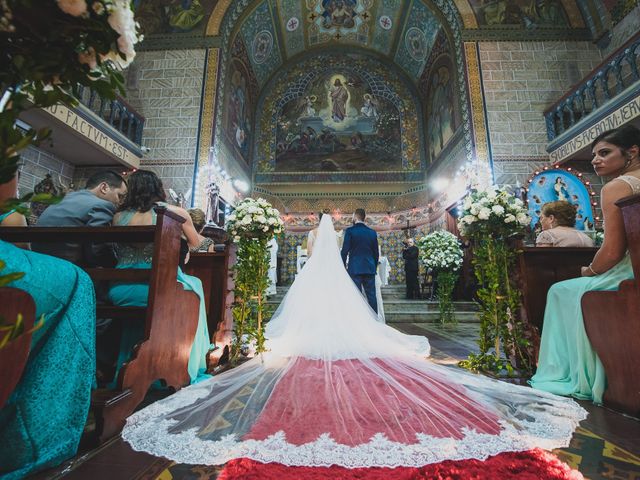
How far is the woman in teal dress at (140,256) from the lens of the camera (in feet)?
6.69

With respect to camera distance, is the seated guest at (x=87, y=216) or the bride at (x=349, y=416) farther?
the seated guest at (x=87, y=216)

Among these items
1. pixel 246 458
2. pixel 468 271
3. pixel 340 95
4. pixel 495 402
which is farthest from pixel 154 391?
pixel 340 95

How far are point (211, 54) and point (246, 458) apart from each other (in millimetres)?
9749

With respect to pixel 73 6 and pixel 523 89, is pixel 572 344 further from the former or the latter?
pixel 523 89

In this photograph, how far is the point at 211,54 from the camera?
861 centimetres

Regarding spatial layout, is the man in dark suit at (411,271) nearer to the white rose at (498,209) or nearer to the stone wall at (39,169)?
the white rose at (498,209)

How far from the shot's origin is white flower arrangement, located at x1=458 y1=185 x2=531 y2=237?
2.70 metres

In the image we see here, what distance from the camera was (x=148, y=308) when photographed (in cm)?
171

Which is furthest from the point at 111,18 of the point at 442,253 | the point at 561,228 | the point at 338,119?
the point at 338,119

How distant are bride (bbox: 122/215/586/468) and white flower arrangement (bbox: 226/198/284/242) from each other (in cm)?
122

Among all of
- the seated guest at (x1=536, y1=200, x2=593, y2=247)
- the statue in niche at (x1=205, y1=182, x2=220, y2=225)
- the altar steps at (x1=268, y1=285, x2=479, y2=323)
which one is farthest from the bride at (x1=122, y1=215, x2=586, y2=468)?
the statue in niche at (x1=205, y1=182, x2=220, y2=225)

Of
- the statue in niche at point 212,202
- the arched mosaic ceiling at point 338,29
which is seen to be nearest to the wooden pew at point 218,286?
the statue in niche at point 212,202

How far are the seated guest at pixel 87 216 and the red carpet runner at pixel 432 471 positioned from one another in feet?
5.51

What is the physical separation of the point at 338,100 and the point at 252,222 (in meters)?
11.2
